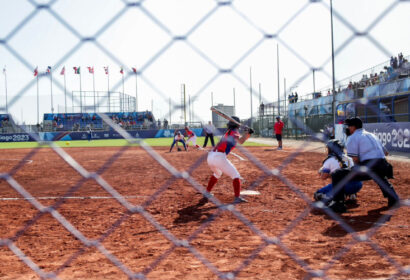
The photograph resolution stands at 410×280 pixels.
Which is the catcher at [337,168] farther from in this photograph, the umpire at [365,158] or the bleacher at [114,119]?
the bleacher at [114,119]

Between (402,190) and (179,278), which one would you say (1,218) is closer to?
(179,278)

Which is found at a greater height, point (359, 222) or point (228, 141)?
point (228, 141)

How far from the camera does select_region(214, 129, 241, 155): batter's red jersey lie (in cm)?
622

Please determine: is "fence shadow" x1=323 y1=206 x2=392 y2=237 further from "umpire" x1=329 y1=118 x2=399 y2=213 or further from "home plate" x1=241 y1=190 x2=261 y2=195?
"home plate" x1=241 y1=190 x2=261 y2=195

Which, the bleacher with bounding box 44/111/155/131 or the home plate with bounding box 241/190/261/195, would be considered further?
the home plate with bounding box 241/190/261/195

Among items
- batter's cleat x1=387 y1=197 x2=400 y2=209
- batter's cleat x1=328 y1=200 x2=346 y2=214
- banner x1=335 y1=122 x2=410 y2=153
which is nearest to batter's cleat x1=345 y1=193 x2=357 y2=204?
batter's cleat x1=387 y1=197 x2=400 y2=209

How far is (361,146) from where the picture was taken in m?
5.18

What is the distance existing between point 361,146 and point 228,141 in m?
2.11

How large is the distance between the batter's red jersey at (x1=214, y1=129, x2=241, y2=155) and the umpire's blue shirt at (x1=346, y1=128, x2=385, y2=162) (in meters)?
1.76

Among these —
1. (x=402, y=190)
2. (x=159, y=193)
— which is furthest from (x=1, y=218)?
(x=402, y=190)

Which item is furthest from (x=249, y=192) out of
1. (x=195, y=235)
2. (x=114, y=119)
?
(x=114, y=119)

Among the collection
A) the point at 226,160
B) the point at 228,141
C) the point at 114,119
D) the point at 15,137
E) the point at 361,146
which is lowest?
the point at 226,160

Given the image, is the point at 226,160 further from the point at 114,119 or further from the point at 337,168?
the point at 114,119

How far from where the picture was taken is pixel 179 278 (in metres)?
2.84
